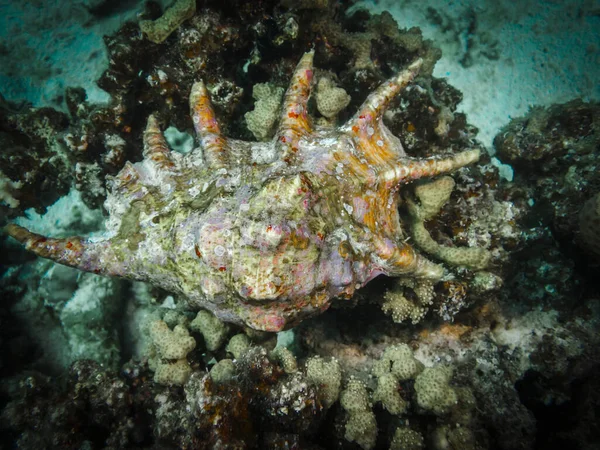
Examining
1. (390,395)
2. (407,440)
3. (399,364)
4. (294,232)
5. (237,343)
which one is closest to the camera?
(294,232)

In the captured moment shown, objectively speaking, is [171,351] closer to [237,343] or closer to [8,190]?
[237,343]

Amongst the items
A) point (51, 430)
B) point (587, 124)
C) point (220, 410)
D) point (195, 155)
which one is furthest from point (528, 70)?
point (51, 430)

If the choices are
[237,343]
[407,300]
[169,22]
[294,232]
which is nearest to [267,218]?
[294,232]

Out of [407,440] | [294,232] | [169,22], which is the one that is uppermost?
[169,22]

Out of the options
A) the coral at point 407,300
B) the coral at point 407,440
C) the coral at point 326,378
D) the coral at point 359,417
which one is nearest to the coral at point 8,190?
the coral at point 326,378

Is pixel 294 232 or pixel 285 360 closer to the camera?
pixel 294 232

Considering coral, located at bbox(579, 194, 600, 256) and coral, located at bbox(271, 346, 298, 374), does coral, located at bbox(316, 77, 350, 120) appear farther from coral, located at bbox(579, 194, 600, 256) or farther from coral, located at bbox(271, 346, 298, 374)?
coral, located at bbox(579, 194, 600, 256)

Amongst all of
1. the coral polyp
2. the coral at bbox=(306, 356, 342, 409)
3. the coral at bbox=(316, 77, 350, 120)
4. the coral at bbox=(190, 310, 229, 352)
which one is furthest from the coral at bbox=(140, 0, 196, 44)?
the coral at bbox=(306, 356, 342, 409)
